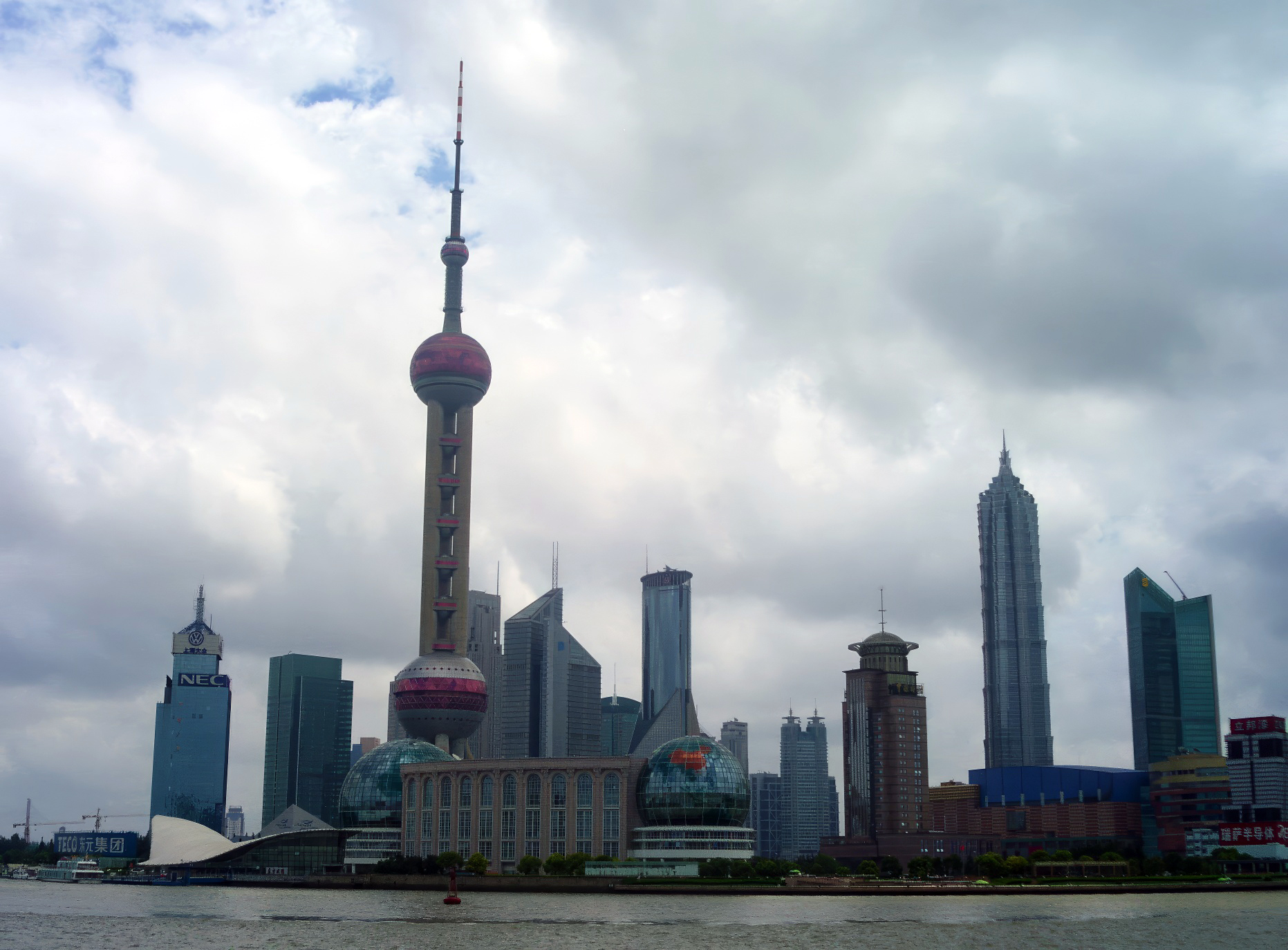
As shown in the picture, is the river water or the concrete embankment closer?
the river water

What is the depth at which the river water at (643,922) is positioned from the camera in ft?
354

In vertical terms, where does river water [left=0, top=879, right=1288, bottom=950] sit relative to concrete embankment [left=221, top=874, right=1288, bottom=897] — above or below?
above

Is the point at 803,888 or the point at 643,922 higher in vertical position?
the point at 643,922

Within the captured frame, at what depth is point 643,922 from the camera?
12531 centimetres

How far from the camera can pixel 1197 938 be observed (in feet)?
372

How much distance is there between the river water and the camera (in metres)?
108

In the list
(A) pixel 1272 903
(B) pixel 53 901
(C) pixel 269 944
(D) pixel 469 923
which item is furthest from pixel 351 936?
(A) pixel 1272 903

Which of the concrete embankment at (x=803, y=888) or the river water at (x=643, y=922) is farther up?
the river water at (x=643, y=922)

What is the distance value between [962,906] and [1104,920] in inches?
910

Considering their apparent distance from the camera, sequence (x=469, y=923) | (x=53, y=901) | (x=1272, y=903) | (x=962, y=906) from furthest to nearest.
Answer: (x=53, y=901) → (x=1272, y=903) → (x=962, y=906) → (x=469, y=923)

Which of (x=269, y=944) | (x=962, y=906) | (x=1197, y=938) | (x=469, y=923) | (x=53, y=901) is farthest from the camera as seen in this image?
(x=53, y=901)

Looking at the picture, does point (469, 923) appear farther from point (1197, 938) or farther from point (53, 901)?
point (53, 901)

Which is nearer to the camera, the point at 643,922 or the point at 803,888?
the point at 643,922

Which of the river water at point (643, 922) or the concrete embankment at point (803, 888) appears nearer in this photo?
the river water at point (643, 922)
